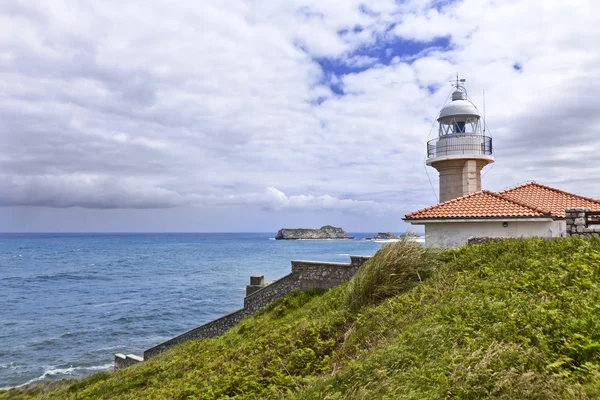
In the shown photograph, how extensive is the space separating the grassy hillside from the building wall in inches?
167

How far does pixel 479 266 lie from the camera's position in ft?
26.0

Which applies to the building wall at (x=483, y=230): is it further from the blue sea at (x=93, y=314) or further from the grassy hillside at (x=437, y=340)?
the blue sea at (x=93, y=314)

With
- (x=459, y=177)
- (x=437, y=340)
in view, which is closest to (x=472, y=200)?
(x=459, y=177)

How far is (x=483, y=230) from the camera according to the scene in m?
12.9

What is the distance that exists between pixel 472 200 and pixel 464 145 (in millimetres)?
4930

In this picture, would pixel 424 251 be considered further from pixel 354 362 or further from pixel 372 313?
pixel 354 362

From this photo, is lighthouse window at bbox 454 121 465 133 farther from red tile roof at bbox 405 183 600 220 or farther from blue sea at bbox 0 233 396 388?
blue sea at bbox 0 233 396 388

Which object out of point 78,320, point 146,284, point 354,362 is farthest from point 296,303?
point 146,284

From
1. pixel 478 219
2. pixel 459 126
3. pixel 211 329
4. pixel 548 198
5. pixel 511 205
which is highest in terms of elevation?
pixel 459 126

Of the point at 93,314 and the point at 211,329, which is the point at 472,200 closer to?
the point at 211,329

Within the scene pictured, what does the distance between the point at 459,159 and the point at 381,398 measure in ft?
51.6

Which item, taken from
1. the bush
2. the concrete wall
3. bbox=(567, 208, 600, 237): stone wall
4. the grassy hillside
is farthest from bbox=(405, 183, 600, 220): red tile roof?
the bush

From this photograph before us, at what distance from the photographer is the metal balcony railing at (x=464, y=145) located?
17859 millimetres

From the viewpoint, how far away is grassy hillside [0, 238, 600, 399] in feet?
13.4
